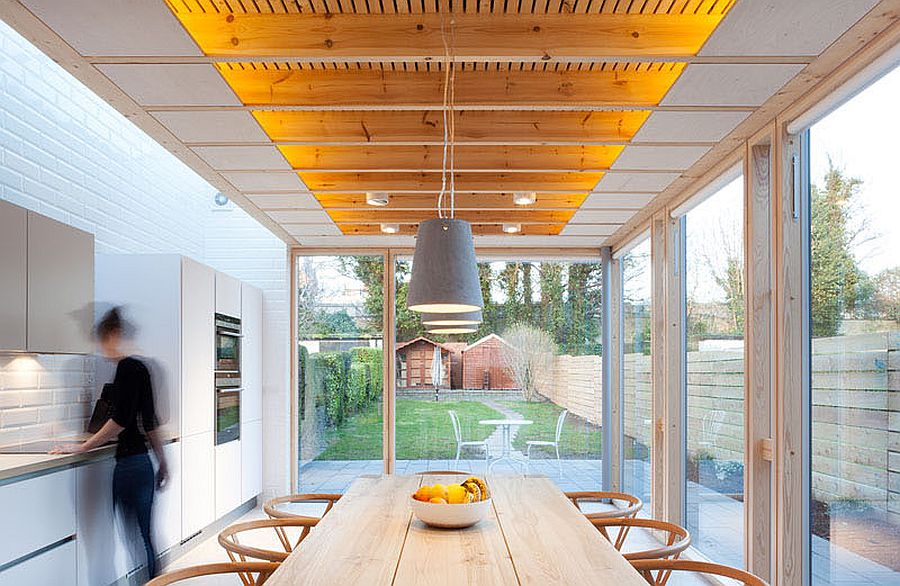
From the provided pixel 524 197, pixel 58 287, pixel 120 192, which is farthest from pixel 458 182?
pixel 120 192

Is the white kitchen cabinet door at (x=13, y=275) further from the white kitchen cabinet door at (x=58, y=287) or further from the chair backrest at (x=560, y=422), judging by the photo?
the chair backrest at (x=560, y=422)

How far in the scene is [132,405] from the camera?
15.5 feet

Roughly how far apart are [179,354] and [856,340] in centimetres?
407

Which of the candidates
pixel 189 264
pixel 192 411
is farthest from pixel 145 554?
pixel 189 264

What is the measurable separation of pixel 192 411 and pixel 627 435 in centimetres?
367

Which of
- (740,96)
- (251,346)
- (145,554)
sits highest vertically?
(740,96)

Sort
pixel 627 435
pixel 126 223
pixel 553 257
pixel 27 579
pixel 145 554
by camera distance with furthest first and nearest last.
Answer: pixel 553 257 < pixel 627 435 < pixel 126 223 < pixel 145 554 < pixel 27 579

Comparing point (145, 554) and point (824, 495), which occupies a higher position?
point (824, 495)

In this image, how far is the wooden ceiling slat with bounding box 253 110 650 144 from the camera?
4172 millimetres

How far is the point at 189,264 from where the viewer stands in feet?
18.9

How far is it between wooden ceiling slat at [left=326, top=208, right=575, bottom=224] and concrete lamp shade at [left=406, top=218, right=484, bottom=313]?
3122 mm

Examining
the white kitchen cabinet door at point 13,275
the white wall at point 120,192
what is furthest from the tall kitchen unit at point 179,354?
the white kitchen cabinet door at point 13,275

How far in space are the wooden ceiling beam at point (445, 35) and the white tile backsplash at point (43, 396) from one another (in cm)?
240

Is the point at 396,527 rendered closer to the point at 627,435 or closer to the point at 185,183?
the point at 627,435
